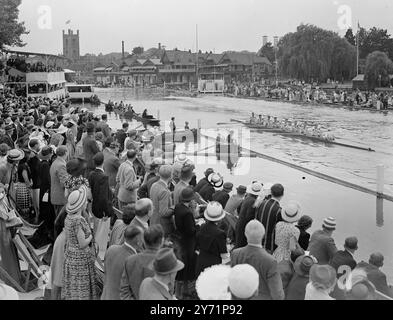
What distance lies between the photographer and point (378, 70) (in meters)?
66.1

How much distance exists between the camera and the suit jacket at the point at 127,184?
855 cm

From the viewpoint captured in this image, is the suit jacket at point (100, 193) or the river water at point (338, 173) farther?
the river water at point (338, 173)

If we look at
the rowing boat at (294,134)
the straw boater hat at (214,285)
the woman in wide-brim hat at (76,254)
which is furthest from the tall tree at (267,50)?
the straw boater hat at (214,285)

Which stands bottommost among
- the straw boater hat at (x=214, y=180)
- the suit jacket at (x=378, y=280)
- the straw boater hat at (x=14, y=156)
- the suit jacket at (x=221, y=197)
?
the suit jacket at (x=378, y=280)

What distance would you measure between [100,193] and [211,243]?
2.16 meters

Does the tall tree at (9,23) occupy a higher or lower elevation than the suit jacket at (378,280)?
higher

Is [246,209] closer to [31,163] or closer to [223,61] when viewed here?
[31,163]

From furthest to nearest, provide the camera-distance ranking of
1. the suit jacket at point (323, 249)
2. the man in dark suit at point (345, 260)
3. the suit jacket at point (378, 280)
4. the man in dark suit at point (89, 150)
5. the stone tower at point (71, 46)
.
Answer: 1. the stone tower at point (71, 46)
2. the man in dark suit at point (89, 150)
3. the suit jacket at point (323, 249)
4. the man in dark suit at point (345, 260)
5. the suit jacket at point (378, 280)

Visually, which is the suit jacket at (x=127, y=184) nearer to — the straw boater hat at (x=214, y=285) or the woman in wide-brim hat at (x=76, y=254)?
the woman in wide-brim hat at (x=76, y=254)

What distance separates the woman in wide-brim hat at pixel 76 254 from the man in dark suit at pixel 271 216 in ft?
7.86

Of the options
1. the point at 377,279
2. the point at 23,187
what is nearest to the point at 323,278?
the point at 377,279

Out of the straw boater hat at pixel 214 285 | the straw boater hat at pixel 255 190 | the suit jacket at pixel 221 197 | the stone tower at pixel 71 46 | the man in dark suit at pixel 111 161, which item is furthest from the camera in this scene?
the stone tower at pixel 71 46

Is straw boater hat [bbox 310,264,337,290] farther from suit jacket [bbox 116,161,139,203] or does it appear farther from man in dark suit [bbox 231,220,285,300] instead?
suit jacket [bbox 116,161,139,203]

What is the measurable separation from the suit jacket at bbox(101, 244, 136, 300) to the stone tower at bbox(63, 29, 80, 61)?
6594 inches
